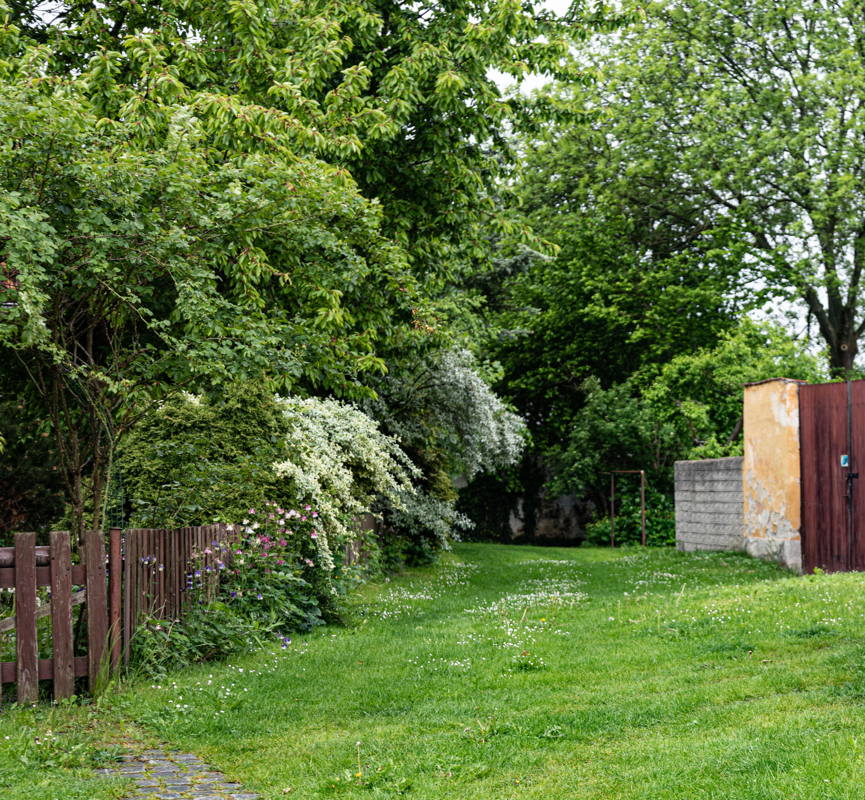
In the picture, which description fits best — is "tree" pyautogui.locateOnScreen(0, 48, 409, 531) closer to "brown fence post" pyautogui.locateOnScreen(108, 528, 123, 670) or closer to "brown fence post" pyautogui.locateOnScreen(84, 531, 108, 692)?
"brown fence post" pyautogui.locateOnScreen(108, 528, 123, 670)

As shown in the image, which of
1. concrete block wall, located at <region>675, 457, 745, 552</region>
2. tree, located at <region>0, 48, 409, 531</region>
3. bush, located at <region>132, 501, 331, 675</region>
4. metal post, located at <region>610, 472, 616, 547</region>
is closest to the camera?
tree, located at <region>0, 48, 409, 531</region>

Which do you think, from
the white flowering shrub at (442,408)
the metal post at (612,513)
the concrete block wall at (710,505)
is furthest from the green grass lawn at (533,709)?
the metal post at (612,513)

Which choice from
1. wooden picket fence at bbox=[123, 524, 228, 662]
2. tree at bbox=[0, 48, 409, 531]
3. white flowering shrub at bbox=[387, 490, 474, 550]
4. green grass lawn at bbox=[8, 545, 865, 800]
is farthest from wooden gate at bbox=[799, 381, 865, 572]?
wooden picket fence at bbox=[123, 524, 228, 662]

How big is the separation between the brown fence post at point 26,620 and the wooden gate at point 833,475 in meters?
11.5

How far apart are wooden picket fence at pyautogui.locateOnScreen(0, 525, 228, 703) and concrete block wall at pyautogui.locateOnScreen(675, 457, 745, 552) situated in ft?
38.6

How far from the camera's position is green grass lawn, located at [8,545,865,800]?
501cm

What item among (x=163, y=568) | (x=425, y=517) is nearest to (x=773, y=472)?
(x=425, y=517)

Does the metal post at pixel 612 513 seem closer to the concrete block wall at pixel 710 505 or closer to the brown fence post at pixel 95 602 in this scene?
the concrete block wall at pixel 710 505

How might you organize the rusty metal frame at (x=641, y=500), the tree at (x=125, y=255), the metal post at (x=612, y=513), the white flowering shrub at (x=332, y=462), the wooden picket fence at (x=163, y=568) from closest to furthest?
the tree at (x=125, y=255), the wooden picket fence at (x=163, y=568), the white flowering shrub at (x=332, y=462), the rusty metal frame at (x=641, y=500), the metal post at (x=612, y=513)

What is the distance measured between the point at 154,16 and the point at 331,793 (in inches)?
527

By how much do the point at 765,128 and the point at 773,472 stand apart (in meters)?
14.3

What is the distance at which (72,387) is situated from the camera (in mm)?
8273

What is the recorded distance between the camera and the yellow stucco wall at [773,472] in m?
15.4

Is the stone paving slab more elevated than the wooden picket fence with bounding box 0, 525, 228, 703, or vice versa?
the wooden picket fence with bounding box 0, 525, 228, 703
